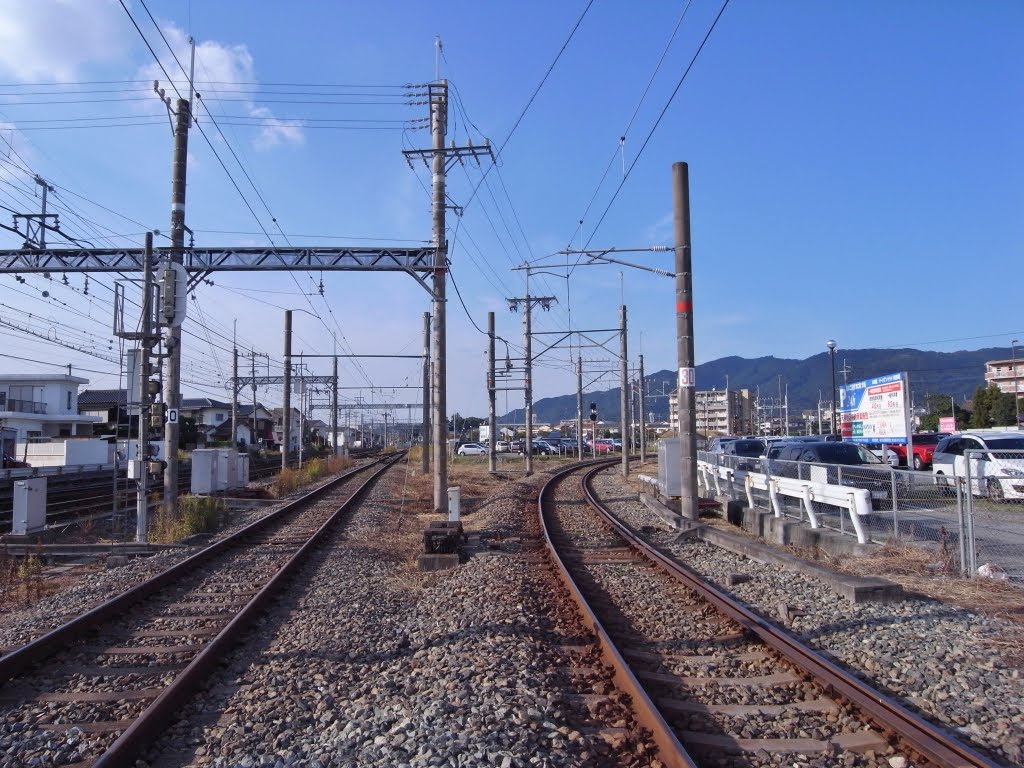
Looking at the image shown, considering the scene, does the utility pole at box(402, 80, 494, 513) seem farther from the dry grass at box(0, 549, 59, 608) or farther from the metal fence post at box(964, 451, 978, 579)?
the metal fence post at box(964, 451, 978, 579)

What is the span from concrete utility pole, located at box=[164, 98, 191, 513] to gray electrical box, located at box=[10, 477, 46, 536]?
7.85 ft

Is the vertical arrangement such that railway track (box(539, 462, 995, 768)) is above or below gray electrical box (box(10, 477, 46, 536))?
below

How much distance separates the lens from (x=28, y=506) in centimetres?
1593

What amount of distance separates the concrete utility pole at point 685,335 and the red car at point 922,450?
15.8 metres

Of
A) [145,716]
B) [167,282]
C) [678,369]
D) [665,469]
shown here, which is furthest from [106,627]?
[665,469]

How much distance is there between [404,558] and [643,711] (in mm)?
8747

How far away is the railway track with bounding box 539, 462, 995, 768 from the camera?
15.9ft

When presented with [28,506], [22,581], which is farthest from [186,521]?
[22,581]

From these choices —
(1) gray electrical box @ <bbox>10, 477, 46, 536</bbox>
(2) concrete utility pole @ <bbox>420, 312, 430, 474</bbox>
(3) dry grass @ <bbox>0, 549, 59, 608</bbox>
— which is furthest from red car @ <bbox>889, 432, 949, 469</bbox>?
(3) dry grass @ <bbox>0, 549, 59, 608</bbox>

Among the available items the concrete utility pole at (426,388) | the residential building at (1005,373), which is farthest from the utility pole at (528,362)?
the residential building at (1005,373)

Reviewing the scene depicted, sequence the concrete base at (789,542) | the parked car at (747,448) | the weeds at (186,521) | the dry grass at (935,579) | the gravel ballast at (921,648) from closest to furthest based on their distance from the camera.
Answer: the gravel ballast at (921,648) → the dry grass at (935,579) → the concrete base at (789,542) → the weeds at (186,521) → the parked car at (747,448)

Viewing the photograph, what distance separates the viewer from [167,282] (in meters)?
16.5

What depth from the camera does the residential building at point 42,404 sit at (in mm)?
58812

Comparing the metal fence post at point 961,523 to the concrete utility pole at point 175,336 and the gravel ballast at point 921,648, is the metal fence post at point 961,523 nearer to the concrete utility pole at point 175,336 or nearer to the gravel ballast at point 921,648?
the gravel ballast at point 921,648
